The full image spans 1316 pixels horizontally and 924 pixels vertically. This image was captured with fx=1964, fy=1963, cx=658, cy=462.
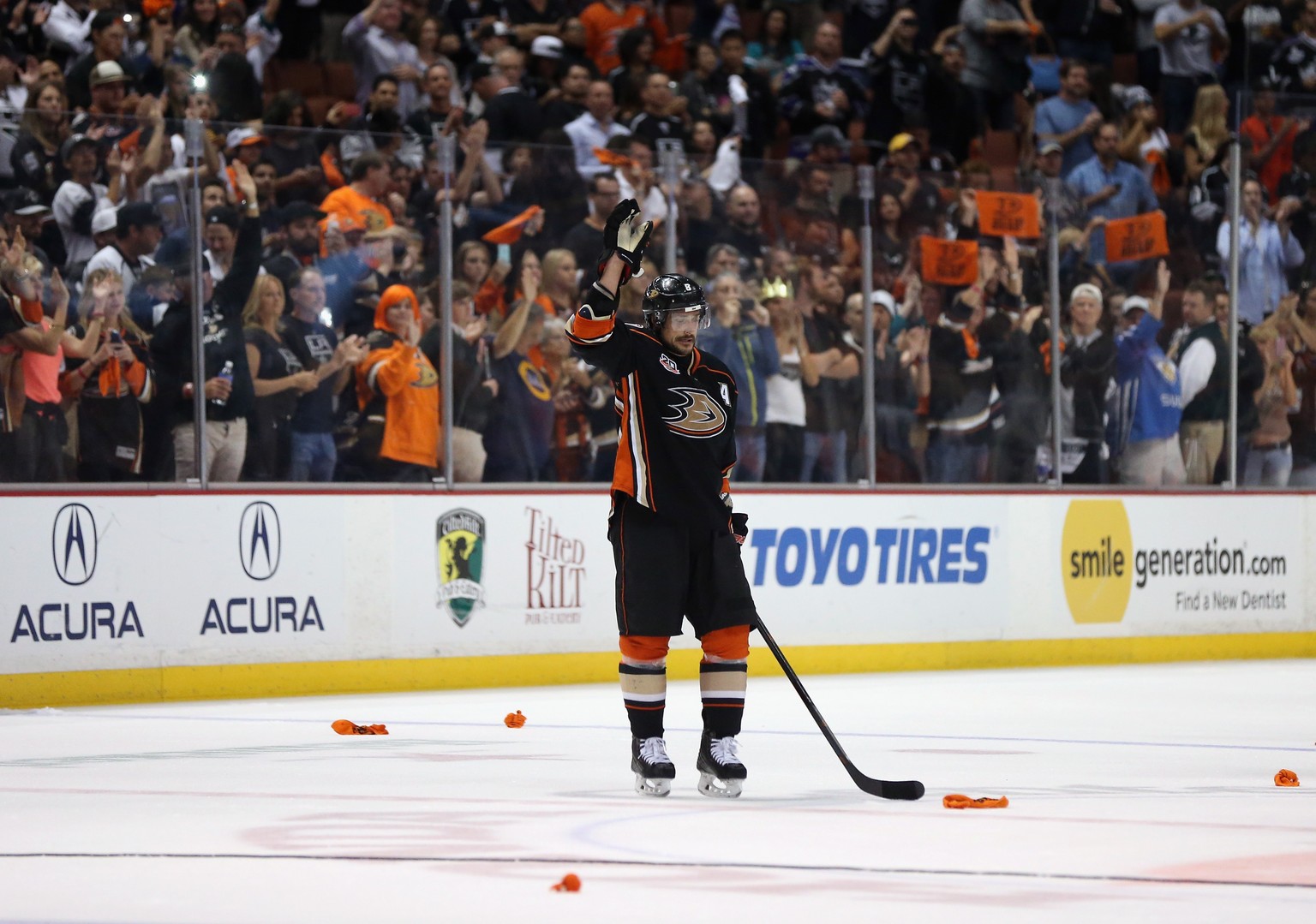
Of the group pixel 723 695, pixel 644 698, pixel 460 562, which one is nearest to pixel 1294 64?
pixel 460 562

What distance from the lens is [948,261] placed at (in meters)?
11.5

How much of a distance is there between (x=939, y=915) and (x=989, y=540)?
26.7 ft

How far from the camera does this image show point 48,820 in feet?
17.7

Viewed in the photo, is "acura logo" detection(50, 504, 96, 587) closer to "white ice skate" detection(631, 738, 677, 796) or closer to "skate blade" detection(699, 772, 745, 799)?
"white ice skate" detection(631, 738, 677, 796)

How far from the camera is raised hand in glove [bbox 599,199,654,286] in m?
6.11

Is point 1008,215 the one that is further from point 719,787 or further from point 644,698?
point 719,787

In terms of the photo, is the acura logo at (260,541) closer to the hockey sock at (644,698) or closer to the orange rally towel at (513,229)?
the orange rally towel at (513,229)

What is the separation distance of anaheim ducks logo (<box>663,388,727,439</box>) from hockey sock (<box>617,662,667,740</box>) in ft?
2.50

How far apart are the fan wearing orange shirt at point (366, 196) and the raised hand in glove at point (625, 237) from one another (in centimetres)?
388

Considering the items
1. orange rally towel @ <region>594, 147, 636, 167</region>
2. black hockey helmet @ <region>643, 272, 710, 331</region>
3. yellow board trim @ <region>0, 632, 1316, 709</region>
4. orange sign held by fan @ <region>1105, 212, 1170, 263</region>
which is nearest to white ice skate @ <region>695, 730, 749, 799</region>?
black hockey helmet @ <region>643, 272, 710, 331</region>

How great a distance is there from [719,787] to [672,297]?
156cm

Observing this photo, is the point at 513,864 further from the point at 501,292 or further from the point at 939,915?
the point at 501,292

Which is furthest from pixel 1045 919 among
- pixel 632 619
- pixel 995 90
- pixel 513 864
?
pixel 995 90

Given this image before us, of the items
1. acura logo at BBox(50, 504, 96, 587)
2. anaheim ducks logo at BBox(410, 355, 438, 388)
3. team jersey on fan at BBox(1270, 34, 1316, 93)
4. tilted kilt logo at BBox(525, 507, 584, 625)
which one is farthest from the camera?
team jersey on fan at BBox(1270, 34, 1316, 93)
